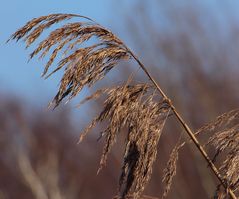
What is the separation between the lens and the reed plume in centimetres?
392

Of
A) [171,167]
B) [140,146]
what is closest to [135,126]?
[140,146]

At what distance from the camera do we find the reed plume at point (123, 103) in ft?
12.9

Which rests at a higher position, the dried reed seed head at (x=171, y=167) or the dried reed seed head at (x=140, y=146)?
the dried reed seed head at (x=140, y=146)

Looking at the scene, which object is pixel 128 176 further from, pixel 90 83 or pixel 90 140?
pixel 90 140

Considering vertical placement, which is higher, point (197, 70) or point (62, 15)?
point (62, 15)

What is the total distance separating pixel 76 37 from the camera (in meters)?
3.97

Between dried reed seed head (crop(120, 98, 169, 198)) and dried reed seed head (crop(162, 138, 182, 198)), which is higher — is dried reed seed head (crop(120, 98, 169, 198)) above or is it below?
above

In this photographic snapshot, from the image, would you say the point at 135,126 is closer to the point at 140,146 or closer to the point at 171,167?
the point at 140,146

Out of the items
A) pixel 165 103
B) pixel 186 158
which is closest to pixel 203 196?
pixel 186 158

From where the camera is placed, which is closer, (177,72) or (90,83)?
(90,83)

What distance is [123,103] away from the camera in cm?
394

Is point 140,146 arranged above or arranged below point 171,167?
above

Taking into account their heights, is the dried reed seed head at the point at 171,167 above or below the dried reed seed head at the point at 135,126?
below

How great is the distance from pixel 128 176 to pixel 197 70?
31.3 metres
